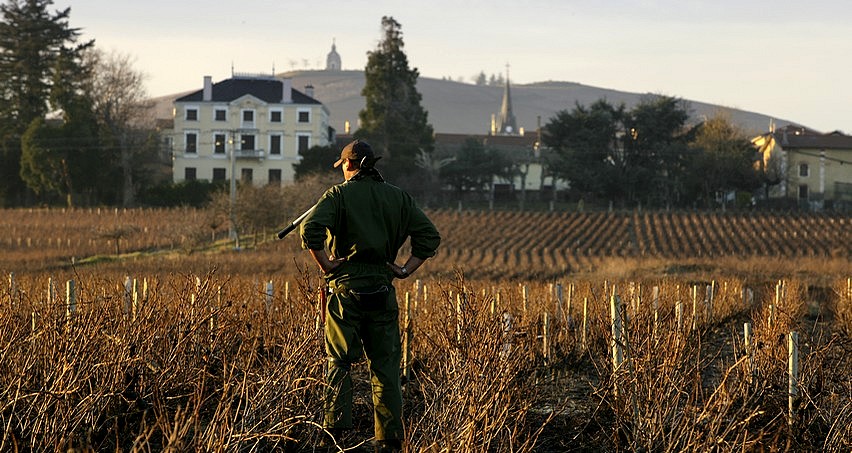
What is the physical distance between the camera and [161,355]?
24.6 ft

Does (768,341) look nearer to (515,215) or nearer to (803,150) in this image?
(515,215)

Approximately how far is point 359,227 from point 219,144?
70.9 meters

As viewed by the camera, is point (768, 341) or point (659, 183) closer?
point (768, 341)

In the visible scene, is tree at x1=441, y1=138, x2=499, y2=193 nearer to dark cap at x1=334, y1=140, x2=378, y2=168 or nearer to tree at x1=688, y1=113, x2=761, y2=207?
tree at x1=688, y1=113, x2=761, y2=207

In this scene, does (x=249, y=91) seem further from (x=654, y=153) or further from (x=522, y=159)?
(x=654, y=153)

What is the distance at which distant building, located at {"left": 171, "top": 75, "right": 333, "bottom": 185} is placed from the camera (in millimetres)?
75625

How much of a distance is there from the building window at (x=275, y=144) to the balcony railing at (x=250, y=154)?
A: 0.87m

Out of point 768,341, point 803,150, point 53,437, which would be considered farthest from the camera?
point 803,150

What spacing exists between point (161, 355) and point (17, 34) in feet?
214

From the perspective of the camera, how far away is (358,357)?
655 centimetres

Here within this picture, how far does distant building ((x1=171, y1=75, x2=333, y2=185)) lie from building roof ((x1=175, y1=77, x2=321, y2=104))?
147 mm

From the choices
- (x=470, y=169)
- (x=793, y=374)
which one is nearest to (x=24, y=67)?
(x=470, y=169)

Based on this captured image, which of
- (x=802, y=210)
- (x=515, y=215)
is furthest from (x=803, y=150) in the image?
(x=515, y=215)

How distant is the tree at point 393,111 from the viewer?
6375cm
